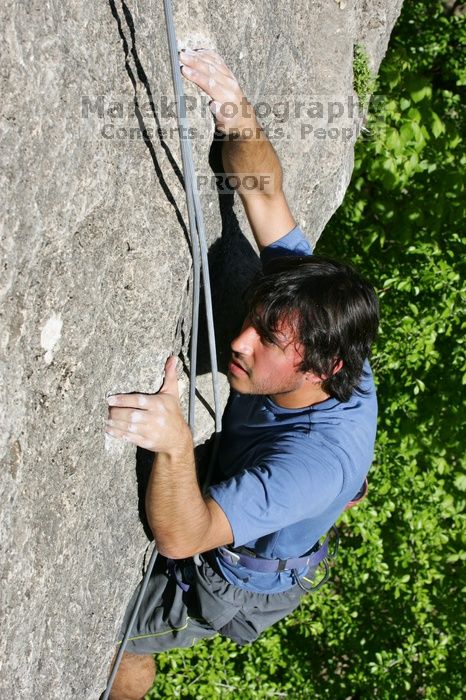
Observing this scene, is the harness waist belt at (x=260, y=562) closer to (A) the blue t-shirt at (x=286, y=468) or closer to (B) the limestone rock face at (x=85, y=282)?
(A) the blue t-shirt at (x=286, y=468)

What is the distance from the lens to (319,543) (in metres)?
3.58

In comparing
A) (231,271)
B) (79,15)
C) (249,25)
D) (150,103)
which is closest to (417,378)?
(231,271)

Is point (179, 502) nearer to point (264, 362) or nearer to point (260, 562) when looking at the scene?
point (264, 362)

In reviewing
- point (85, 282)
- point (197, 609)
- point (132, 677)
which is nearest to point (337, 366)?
point (85, 282)

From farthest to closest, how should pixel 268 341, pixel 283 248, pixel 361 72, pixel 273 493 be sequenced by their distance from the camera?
pixel 361 72 → pixel 283 248 → pixel 268 341 → pixel 273 493

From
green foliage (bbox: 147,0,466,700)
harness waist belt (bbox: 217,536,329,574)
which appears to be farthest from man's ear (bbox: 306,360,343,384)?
green foliage (bbox: 147,0,466,700)

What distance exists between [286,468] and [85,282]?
933 mm

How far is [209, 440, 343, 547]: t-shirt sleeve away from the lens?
2.62 m

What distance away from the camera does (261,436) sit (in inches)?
124

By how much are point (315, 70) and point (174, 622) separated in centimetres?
264

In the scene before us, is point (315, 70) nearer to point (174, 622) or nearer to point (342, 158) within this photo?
point (342, 158)

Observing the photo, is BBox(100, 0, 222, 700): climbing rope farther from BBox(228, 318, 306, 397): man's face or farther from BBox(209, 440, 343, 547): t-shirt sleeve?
BBox(209, 440, 343, 547): t-shirt sleeve

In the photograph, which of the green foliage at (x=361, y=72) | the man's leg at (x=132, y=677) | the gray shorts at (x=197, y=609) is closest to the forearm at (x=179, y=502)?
the gray shorts at (x=197, y=609)

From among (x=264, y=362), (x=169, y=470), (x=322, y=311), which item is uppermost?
(x=322, y=311)
